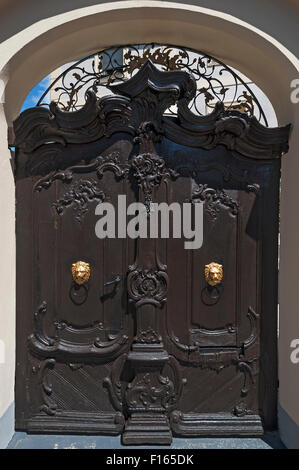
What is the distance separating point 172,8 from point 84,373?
130 inches

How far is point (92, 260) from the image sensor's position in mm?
2729

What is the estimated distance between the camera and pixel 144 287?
2678 mm

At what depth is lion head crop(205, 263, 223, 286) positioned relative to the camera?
2.67m

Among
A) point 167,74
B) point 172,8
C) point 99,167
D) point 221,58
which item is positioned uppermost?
point 172,8

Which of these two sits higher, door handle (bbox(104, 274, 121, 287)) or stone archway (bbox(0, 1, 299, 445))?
stone archway (bbox(0, 1, 299, 445))

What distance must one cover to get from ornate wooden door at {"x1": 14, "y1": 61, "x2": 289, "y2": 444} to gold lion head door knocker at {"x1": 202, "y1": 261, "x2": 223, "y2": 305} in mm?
12

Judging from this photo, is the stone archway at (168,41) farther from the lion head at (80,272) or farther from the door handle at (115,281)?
the door handle at (115,281)

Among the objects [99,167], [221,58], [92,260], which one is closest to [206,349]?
[92,260]

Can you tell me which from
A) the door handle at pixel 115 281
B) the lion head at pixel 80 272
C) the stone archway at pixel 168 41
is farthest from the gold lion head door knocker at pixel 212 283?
the lion head at pixel 80 272

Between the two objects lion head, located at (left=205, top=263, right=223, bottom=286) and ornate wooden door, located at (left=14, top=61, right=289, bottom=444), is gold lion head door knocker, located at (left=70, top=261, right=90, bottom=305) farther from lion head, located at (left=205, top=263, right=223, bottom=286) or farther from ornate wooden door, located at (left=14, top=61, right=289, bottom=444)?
lion head, located at (left=205, top=263, right=223, bottom=286)

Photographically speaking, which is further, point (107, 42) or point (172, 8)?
point (107, 42)

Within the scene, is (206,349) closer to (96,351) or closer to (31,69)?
(96,351)

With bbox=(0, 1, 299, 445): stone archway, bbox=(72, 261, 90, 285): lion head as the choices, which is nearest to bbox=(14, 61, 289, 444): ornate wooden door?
bbox=(72, 261, 90, 285): lion head

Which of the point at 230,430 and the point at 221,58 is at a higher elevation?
the point at 221,58
